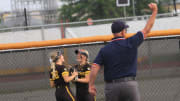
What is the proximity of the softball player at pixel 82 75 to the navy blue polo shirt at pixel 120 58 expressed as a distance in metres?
1.48

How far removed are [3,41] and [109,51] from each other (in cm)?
856

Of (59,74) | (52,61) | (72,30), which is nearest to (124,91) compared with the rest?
(59,74)

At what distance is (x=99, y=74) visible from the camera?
6141 mm

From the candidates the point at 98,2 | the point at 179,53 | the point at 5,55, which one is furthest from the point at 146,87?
the point at 98,2

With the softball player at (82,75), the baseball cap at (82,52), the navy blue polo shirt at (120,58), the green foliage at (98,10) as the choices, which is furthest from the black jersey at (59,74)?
the green foliage at (98,10)

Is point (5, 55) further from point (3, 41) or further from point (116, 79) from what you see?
point (3, 41)

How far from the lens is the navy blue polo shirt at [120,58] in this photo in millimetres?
4203

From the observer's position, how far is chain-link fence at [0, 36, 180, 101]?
6039mm

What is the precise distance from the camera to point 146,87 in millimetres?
6156

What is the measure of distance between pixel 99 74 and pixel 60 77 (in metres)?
0.83

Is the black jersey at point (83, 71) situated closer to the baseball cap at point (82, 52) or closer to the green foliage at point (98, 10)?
the baseball cap at point (82, 52)

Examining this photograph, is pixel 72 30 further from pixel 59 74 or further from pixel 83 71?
pixel 59 74

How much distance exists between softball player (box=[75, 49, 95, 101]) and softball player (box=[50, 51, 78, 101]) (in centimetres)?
25

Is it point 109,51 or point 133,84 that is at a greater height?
point 109,51
